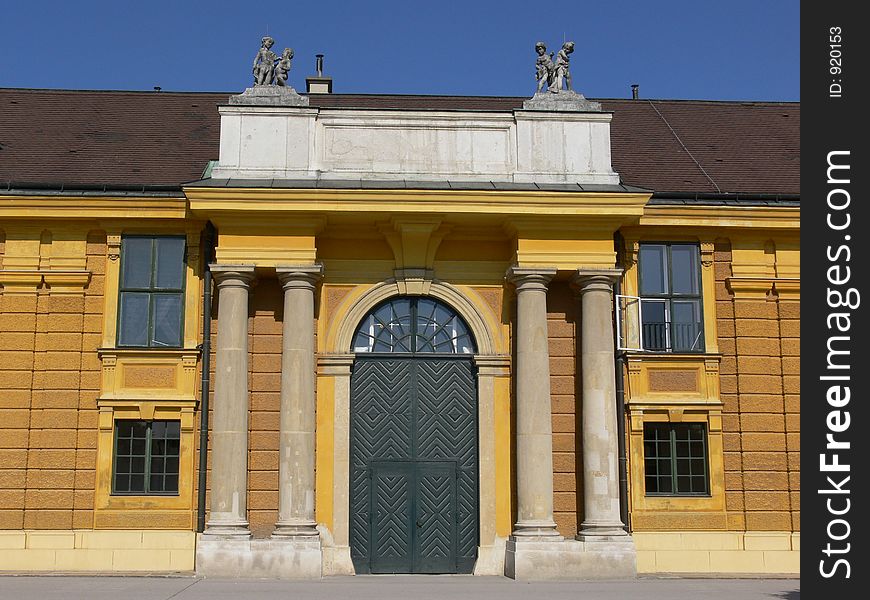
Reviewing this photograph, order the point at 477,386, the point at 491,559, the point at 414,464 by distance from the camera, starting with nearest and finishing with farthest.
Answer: the point at 491,559 → the point at 414,464 → the point at 477,386

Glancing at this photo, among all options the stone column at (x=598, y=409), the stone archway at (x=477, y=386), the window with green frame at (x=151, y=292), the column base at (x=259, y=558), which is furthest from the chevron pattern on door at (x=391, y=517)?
the window with green frame at (x=151, y=292)

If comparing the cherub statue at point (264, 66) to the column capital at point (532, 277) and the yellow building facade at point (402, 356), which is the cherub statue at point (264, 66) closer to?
the yellow building facade at point (402, 356)

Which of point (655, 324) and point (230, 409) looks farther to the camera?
point (655, 324)

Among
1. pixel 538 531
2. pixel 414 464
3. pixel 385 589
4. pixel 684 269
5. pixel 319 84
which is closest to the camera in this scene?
pixel 385 589

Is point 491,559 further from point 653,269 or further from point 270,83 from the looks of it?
point 270,83

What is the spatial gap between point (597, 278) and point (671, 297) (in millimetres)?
1883

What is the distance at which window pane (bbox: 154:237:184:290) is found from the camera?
18.7 m

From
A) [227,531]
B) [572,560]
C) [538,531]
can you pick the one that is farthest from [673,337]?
[227,531]

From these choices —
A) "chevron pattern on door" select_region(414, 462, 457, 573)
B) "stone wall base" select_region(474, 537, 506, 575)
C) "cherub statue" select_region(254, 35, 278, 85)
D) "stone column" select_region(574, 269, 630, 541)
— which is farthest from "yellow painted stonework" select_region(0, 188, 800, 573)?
"cherub statue" select_region(254, 35, 278, 85)

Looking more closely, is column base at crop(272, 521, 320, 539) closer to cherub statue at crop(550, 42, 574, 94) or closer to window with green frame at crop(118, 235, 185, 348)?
window with green frame at crop(118, 235, 185, 348)

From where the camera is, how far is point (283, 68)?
1889 cm

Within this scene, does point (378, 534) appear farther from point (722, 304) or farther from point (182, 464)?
point (722, 304)

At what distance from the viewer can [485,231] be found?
19.0 metres

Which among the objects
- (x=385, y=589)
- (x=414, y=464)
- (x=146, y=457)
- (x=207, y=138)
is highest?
(x=207, y=138)
